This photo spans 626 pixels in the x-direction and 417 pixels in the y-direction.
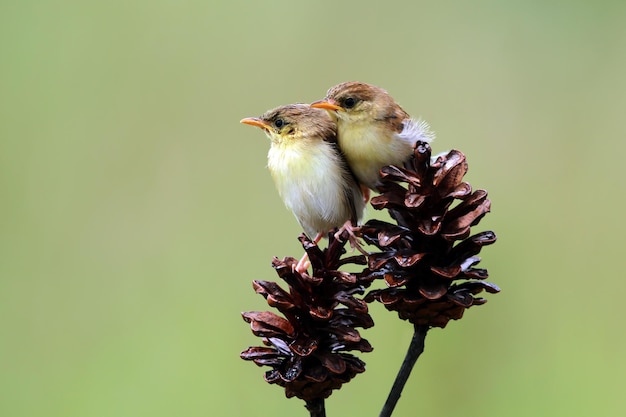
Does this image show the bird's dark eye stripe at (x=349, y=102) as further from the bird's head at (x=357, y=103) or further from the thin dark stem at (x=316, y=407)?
the thin dark stem at (x=316, y=407)

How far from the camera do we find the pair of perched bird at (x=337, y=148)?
0.65m

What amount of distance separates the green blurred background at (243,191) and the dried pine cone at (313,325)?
0.75 metres

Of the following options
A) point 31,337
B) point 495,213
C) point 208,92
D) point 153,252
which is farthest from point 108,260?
point 495,213

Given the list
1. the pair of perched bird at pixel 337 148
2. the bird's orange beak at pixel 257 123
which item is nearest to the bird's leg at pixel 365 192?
the pair of perched bird at pixel 337 148

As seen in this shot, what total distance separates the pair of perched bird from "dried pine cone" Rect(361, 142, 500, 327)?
6cm

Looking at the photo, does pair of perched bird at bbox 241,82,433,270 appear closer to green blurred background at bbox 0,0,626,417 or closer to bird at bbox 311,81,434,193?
bird at bbox 311,81,434,193

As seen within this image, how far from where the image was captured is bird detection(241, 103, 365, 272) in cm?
72

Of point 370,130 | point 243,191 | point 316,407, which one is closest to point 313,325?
point 316,407

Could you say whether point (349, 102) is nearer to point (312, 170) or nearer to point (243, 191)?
point (312, 170)

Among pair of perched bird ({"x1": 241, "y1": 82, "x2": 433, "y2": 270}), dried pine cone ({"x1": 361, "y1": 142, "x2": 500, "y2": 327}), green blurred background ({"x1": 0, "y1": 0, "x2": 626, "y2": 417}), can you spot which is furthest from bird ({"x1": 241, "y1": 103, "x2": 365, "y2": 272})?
green blurred background ({"x1": 0, "y1": 0, "x2": 626, "y2": 417})

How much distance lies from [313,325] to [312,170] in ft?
0.66

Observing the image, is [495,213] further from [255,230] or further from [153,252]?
[153,252]

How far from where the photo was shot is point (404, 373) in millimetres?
541

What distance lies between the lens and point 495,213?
1.45m
